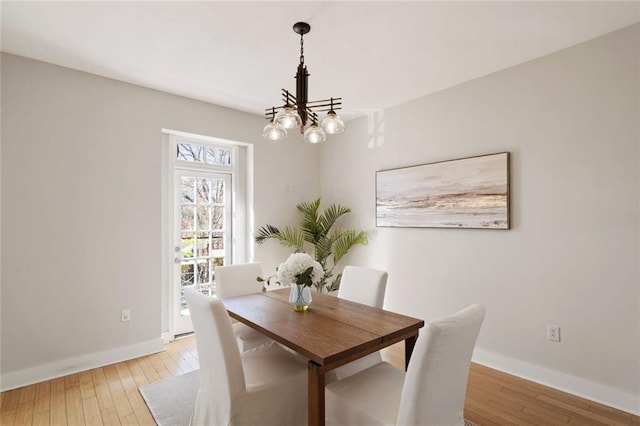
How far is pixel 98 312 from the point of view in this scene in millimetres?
2877

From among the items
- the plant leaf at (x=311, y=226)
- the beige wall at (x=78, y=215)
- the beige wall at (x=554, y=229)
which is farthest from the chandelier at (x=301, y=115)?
the plant leaf at (x=311, y=226)

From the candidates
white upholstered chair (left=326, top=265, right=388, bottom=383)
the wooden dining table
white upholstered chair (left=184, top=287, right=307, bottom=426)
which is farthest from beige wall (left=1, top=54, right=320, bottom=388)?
white upholstered chair (left=326, top=265, right=388, bottom=383)

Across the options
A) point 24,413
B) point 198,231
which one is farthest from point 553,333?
point 24,413

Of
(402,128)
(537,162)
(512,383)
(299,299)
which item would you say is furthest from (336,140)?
(512,383)

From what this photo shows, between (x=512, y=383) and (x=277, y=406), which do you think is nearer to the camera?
(x=277, y=406)

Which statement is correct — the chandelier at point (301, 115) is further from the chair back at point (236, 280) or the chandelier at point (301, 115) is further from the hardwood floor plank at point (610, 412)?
the hardwood floor plank at point (610, 412)

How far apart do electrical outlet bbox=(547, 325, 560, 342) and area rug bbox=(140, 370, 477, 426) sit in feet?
3.32

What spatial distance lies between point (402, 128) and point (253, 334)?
2.57 meters

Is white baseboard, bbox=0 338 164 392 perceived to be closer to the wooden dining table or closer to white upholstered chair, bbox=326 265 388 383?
the wooden dining table

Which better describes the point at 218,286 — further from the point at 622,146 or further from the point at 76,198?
the point at 622,146

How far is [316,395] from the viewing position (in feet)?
4.75

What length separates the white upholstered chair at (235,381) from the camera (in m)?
1.57

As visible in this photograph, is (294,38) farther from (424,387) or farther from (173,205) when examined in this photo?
(424,387)

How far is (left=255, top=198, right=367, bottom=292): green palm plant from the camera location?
12.9 ft
